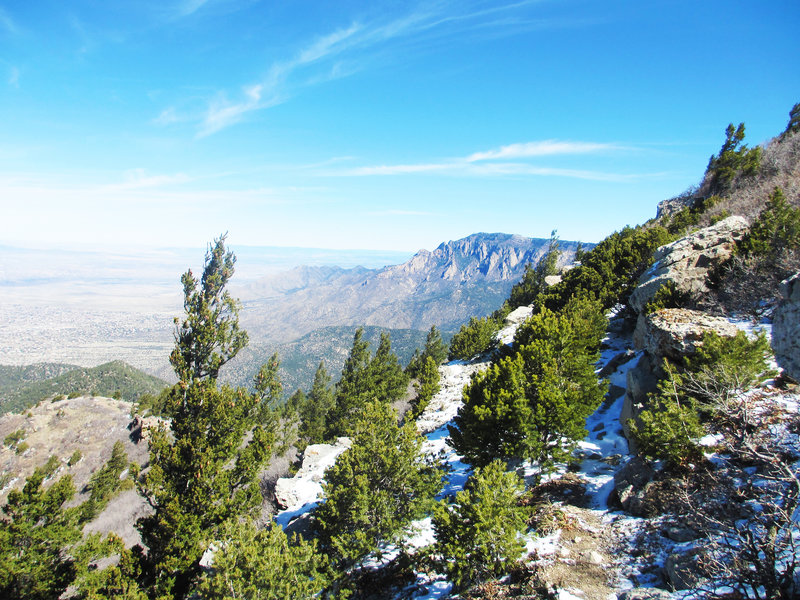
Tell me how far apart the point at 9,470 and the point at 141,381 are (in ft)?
350

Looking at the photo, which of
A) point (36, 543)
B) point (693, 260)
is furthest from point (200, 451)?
point (693, 260)

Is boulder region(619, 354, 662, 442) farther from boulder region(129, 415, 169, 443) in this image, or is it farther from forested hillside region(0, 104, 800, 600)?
boulder region(129, 415, 169, 443)

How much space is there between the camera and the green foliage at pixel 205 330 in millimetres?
22781

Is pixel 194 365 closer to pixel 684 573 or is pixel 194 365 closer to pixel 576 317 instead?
pixel 684 573

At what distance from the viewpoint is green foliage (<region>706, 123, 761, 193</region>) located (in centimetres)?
5222

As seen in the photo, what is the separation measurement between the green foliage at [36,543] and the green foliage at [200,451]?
5222mm

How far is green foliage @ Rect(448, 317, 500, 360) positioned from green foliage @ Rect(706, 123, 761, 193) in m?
43.2

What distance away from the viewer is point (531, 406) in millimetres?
19703

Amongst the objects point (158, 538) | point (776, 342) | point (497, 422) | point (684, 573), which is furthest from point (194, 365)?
point (776, 342)

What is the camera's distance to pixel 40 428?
6912 cm

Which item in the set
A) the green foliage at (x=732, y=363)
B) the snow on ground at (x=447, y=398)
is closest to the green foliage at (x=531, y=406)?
the green foliage at (x=732, y=363)

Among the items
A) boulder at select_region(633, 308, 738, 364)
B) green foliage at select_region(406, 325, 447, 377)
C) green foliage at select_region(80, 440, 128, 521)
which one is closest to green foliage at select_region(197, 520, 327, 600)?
boulder at select_region(633, 308, 738, 364)

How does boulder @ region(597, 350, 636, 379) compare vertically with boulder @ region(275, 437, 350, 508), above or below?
above

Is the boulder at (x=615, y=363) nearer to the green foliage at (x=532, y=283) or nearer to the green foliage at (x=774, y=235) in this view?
the green foliage at (x=774, y=235)
